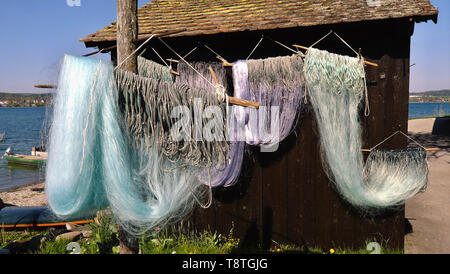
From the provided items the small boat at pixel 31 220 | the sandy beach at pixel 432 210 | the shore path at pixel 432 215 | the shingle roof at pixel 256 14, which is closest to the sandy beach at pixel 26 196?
the sandy beach at pixel 432 210

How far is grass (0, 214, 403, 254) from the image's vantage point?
5.16 meters

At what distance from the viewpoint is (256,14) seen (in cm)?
554

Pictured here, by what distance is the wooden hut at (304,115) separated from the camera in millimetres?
4973

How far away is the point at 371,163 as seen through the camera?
196 inches

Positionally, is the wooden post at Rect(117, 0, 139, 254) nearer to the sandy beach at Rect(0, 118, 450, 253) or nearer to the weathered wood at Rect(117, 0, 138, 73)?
the weathered wood at Rect(117, 0, 138, 73)

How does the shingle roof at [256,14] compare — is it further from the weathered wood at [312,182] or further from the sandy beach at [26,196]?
the sandy beach at [26,196]

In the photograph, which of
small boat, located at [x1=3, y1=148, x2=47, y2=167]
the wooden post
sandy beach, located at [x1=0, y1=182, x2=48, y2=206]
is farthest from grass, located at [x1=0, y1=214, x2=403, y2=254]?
small boat, located at [x1=3, y1=148, x2=47, y2=167]

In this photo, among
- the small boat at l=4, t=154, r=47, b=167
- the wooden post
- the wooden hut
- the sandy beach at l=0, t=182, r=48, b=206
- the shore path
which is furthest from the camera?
the small boat at l=4, t=154, r=47, b=167

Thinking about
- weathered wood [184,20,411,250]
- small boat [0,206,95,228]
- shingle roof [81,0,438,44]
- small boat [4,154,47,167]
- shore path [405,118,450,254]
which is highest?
shingle roof [81,0,438,44]

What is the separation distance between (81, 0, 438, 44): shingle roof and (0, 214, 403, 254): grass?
11.5 feet
